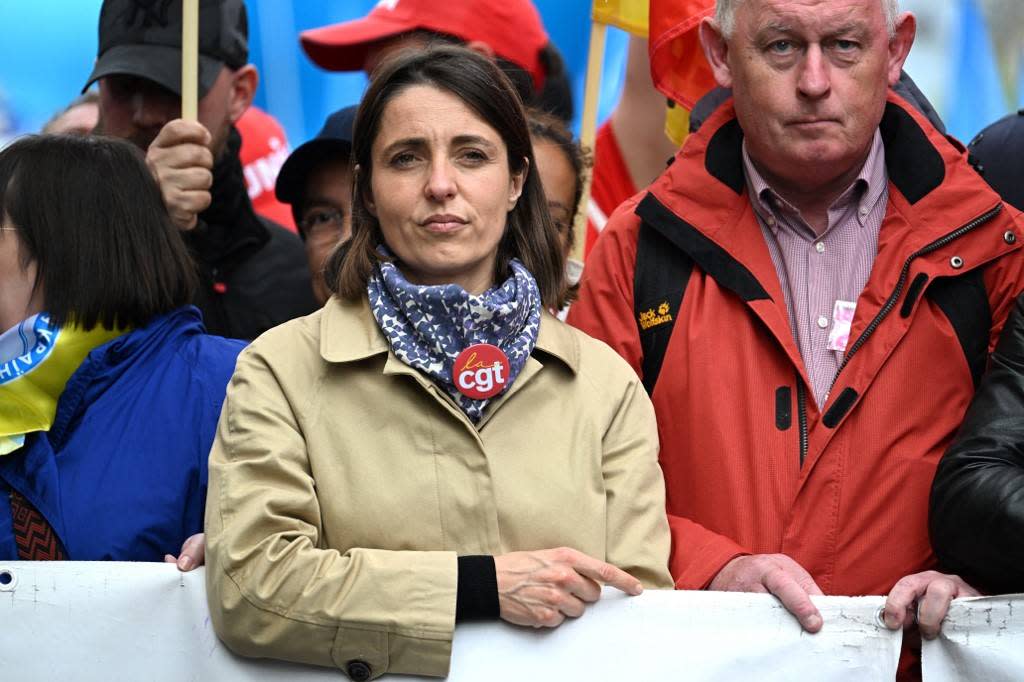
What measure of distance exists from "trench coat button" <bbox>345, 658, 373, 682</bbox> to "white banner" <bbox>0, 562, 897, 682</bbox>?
18 centimetres

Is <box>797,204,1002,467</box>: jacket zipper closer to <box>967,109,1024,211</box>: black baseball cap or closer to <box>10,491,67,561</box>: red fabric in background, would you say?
<box>967,109,1024,211</box>: black baseball cap

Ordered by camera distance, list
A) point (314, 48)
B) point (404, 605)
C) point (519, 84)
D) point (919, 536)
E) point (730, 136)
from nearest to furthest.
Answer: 1. point (404, 605)
2. point (919, 536)
3. point (730, 136)
4. point (519, 84)
5. point (314, 48)

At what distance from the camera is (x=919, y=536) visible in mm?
3490

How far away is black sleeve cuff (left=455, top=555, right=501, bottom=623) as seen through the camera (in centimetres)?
301

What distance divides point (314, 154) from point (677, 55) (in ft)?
3.70

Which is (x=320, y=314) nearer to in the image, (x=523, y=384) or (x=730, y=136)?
(x=523, y=384)

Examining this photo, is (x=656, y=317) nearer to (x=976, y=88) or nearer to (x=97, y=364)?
(x=97, y=364)

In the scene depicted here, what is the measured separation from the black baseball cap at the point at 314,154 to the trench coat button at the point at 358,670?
2.20 m

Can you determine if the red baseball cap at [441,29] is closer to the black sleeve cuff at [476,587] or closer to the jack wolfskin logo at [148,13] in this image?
the jack wolfskin logo at [148,13]

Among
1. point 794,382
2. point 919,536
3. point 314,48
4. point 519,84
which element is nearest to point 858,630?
point 919,536

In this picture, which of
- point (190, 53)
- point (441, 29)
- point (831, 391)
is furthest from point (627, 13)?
point (831, 391)

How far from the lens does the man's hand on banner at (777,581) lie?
3121 millimetres

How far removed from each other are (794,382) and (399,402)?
A: 943 millimetres

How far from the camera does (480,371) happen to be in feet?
10.4
